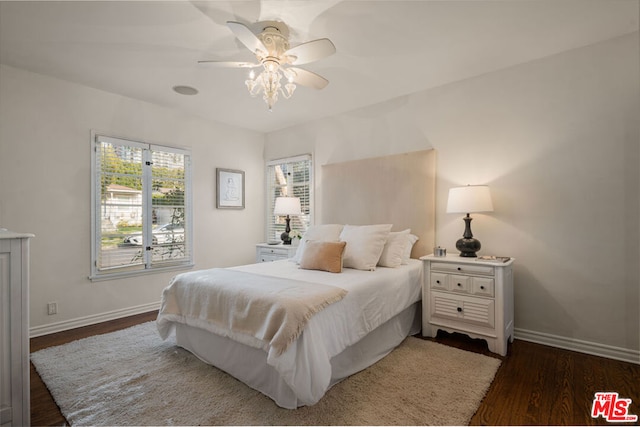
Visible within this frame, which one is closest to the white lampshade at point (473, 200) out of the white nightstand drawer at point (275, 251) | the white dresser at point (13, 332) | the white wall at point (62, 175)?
the white nightstand drawer at point (275, 251)

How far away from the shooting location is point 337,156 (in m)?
4.41

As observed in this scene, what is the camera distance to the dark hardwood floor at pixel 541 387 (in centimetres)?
180

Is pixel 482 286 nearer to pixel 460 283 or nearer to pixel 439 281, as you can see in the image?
pixel 460 283

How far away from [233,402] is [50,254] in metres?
2.67

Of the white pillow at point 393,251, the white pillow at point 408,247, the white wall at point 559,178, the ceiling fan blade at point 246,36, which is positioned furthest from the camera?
the white pillow at point 408,247

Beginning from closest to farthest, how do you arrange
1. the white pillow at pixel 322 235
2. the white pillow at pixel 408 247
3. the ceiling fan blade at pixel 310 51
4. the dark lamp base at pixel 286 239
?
the ceiling fan blade at pixel 310 51
the white pillow at pixel 408 247
the white pillow at pixel 322 235
the dark lamp base at pixel 286 239

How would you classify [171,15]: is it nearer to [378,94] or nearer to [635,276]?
[378,94]

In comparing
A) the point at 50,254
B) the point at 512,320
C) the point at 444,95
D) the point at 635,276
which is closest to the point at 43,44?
the point at 50,254

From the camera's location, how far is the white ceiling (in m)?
2.18

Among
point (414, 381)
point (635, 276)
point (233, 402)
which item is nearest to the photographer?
point (233, 402)

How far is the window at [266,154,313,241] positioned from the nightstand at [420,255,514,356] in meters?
2.22

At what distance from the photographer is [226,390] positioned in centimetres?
205

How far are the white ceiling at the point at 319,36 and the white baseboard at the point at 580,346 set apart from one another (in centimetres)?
254

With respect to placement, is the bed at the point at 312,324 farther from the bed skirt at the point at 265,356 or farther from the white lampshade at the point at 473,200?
the white lampshade at the point at 473,200
